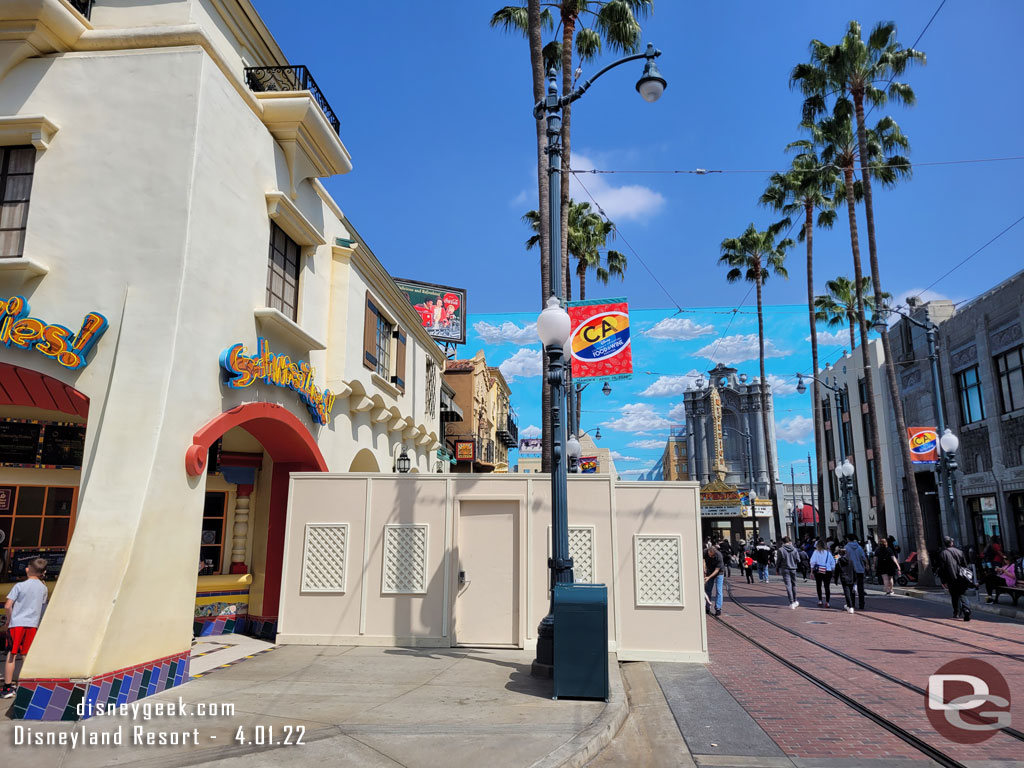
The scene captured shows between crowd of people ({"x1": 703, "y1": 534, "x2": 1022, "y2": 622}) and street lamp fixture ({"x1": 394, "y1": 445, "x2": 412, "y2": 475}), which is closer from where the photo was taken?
crowd of people ({"x1": 703, "y1": 534, "x2": 1022, "y2": 622})

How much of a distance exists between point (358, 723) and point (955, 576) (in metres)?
14.5

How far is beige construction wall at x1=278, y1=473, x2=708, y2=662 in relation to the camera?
35.3 feet

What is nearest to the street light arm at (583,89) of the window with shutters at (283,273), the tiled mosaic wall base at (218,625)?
the window with shutters at (283,273)

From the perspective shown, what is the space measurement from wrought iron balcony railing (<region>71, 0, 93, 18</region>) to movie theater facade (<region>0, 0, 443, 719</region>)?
0.02 meters

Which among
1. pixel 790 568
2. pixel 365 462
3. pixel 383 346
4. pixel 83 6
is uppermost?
pixel 83 6

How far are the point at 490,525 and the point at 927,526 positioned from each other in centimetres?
2924

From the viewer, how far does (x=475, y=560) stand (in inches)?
443

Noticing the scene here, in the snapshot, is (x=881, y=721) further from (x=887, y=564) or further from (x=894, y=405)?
(x=894, y=405)

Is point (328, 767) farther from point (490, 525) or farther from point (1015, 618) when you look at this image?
point (1015, 618)

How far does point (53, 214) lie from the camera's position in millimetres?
8828

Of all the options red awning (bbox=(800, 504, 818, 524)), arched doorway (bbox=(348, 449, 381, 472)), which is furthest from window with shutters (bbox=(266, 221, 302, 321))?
red awning (bbox=(800, 504, 818, 524))

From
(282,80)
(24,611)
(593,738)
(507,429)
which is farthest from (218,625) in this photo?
(507,429)

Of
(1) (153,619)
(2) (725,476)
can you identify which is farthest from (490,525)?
(2) (725,476)

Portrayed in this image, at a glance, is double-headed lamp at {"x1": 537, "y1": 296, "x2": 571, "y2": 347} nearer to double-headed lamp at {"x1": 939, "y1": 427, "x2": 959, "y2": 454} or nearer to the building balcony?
double-headed lamp at {"x1": 939, "y1": 427, "x2": 959, "y2": 454}
